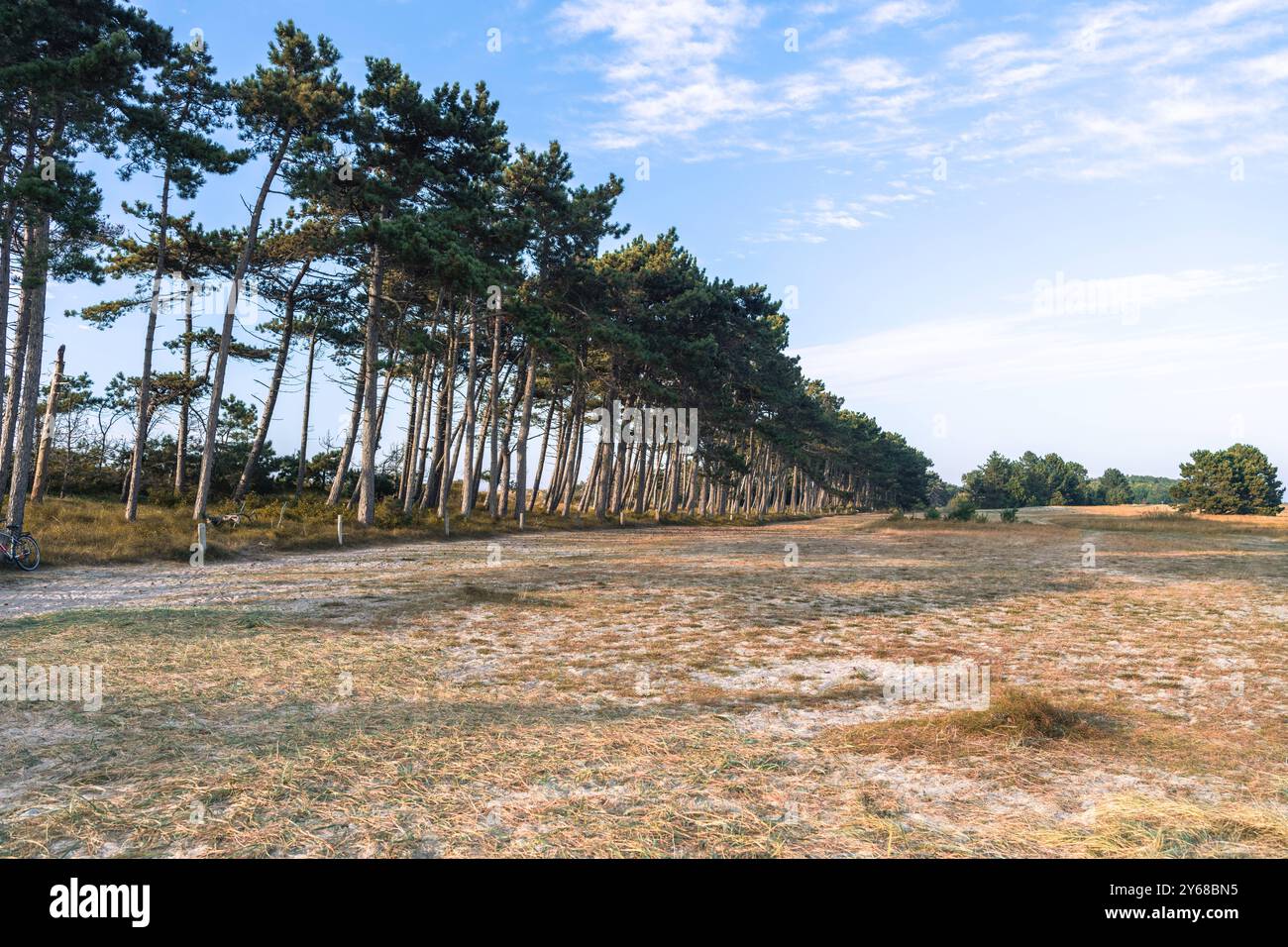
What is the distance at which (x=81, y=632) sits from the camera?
945 cm

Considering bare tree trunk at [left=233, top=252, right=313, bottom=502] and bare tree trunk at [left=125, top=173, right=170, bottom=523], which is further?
bare tree trunk at [left=233, top=252, right=313, bottom=502]

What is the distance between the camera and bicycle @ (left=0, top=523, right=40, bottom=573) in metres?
15.6

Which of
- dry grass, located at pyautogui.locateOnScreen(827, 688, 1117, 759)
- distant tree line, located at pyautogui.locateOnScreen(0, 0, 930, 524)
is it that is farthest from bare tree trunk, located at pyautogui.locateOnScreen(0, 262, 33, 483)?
dry grass, located at pyautogui.locateOnScreen(827, 688, 1117, 759)

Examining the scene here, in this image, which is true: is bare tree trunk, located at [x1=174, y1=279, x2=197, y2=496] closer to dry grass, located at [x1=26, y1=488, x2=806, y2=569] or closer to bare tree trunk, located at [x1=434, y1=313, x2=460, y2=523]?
dry grass, located at [x1=26, y1=488, x2=806, y2=569]

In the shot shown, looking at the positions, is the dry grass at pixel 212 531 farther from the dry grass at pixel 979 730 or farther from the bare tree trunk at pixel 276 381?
the dry grass at pixel 979 730

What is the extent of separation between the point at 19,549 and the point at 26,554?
0.18m

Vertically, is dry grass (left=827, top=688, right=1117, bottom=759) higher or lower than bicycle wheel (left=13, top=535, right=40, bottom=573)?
higher

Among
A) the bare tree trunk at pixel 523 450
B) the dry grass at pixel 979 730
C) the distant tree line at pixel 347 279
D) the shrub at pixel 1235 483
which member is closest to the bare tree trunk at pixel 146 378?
the distant tree line at pixel 347 279

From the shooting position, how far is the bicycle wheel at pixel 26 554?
1581cm

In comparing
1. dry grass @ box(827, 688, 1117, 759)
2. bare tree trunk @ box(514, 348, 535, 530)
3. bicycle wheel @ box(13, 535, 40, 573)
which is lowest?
bicycle wheel @ box(13, 535, 40, 573)

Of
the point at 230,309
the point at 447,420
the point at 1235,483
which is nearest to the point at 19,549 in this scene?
the point at 230,309

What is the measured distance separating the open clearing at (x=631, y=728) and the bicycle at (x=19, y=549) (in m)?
1.99
